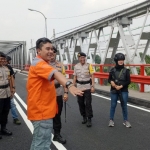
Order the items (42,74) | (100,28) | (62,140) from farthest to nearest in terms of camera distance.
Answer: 1. (100,28)
2. (62,140)
3. (42,74)

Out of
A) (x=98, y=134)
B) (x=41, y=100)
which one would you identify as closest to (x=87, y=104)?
(x=98, y=134)

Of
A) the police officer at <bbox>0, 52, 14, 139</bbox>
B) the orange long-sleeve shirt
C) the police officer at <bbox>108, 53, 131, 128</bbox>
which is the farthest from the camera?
the police officer at <bbox>108, 53, 131, 128</bbox>

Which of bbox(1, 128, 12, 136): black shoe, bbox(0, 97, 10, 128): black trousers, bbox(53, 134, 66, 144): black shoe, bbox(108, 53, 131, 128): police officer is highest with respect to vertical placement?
bbox(108, 53, 131, 128): police officer

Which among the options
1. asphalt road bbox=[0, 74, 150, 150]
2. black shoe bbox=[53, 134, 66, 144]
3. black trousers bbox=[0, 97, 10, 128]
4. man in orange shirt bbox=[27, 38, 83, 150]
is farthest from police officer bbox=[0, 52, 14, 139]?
man in orange shirt bbox=[27, 38, 83, 150]

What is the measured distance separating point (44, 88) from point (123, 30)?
8.36 metres

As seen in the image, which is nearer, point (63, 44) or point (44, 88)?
point (44, 88)

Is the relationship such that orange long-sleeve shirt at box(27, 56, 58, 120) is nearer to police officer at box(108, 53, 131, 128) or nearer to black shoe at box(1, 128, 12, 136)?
black shoe at box(1, 128, 12, 136)

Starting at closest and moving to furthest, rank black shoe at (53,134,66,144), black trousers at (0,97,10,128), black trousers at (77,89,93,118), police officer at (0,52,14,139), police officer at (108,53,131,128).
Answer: black shoe at (53,134,66,144), police officer at (0,52,14,139), black trousers at (0,97,10,128), police officer at (108,53,131,128), black trousers at (77,89,93,118)

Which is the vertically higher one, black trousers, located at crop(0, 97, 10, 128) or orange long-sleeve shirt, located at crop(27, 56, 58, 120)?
orange long-sleeve shirt, located at crop(27, 56, 58, 120)

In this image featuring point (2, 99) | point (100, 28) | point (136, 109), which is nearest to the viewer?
point (2, 99)

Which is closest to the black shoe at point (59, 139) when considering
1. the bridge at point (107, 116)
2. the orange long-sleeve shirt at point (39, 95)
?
the bridge at point (107, 116)

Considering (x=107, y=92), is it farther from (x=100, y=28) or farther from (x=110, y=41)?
(x=100, y=28)

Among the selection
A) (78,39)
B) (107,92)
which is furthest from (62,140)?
(78,39)

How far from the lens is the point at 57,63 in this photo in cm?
442
